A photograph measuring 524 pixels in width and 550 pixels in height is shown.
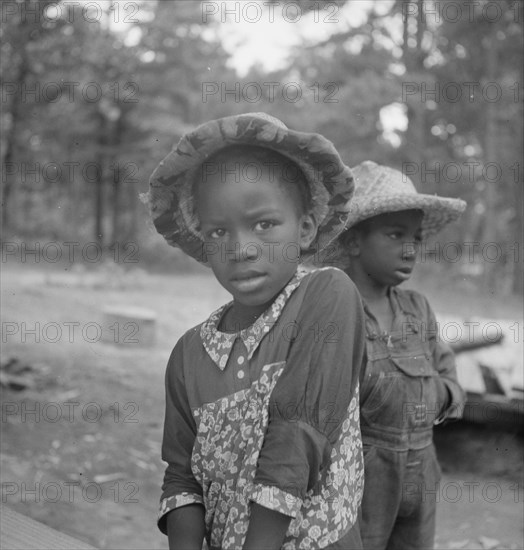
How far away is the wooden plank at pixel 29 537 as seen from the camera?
76.7 inches

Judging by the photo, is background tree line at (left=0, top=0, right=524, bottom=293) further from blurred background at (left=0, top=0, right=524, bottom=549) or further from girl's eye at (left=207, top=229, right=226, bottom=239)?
girl's eye at (left=207, top=229, right=226, bottom=239)

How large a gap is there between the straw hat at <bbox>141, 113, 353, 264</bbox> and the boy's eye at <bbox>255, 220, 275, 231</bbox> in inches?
5.8

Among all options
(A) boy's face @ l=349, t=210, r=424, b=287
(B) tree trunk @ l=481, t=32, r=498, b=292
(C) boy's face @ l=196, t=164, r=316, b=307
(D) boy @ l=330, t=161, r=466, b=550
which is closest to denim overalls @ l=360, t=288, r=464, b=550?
(D) boy @ l=330, t=161, r=466, b=550

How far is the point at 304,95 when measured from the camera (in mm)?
15766

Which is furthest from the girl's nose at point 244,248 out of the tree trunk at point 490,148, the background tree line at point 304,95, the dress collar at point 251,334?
the tree trunk at point 490,148

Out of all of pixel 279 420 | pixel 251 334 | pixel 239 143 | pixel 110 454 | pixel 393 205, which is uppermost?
pixel 239 143

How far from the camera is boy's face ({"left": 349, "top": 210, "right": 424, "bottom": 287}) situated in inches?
96.0

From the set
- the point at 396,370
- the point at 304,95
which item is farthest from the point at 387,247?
the point at 304,95

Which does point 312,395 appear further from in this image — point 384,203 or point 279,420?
point 384,203

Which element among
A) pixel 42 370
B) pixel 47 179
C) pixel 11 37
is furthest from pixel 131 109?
pixel 42 370

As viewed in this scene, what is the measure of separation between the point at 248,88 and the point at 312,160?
15.3 metres

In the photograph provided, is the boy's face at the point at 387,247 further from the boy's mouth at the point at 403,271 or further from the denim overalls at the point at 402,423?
the denim overalls at the point at 402,423

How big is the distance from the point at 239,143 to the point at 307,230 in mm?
265

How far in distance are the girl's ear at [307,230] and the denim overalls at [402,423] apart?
0.75 m
